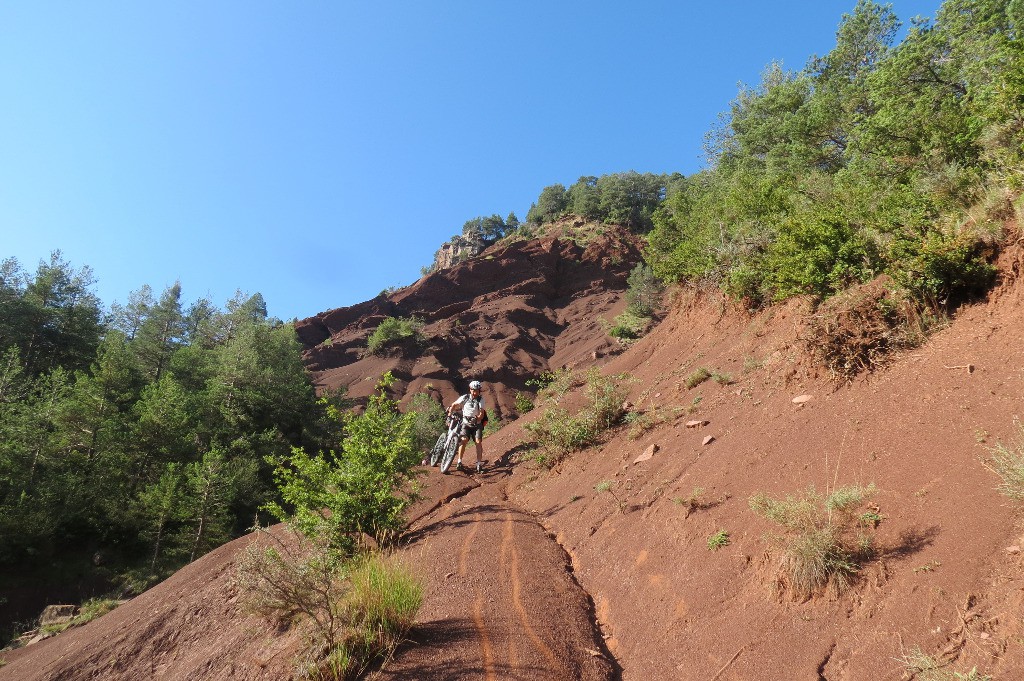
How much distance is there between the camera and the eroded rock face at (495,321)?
48031 mm

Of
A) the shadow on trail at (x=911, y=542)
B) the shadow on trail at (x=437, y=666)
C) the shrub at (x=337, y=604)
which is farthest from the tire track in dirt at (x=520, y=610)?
the shadow on trail at (x=911, y=542)

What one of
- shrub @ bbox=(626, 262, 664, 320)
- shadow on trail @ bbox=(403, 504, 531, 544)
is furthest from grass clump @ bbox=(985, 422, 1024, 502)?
shrub @ bbox=(626, 262, 664, 320)

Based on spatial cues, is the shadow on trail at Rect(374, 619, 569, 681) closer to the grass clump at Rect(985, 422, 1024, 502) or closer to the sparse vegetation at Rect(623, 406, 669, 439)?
the grass clump at Rect(985, 422, 1024, 502)

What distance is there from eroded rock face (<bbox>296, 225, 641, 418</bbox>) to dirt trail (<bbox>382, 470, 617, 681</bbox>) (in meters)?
34.4

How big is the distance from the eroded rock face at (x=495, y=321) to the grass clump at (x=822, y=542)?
36122 mm

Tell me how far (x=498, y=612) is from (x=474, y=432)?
23.6ft

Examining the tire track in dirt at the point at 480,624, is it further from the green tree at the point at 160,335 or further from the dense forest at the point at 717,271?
the green tree at the point at 160,335

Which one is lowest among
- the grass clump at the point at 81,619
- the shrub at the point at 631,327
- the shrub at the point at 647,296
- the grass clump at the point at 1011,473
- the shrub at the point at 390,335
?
the grass clump at the point at 81,619

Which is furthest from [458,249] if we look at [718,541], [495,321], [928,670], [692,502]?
[928,670]

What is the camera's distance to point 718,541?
15.3 feet

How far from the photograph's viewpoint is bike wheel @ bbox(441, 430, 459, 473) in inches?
442

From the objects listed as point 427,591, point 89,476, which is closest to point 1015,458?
point 427,591

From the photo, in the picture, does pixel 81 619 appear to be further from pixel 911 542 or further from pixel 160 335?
pixel 160 335

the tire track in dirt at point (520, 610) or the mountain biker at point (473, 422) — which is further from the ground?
the mountain biker at point (473, 422)
